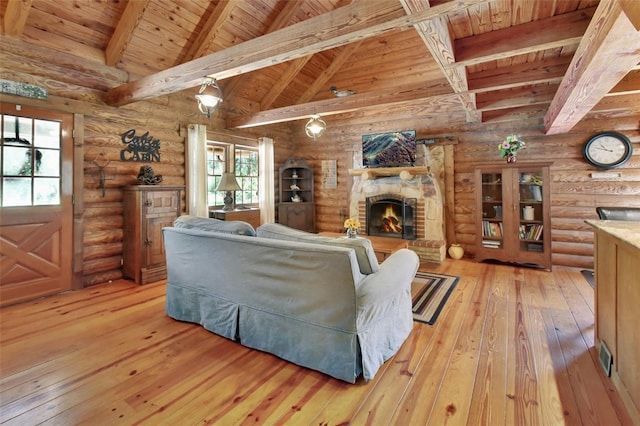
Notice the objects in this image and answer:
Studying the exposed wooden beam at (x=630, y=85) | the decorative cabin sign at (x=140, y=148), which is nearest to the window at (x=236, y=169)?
the decorative cabin sign at (x=140, y=148)

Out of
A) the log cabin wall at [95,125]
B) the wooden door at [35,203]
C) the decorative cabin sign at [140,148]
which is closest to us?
the wooden door at [35,203]

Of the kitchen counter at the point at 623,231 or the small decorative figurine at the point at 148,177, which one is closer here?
the kitchen counter at the point at 623,231

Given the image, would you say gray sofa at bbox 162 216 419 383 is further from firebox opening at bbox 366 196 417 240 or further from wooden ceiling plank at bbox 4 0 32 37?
firebox opening at bbox 366 196 417 240

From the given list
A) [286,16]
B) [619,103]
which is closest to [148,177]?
[286,16]

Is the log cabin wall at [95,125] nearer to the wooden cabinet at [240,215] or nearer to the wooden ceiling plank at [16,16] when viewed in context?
the wooden ceiling plank at [16,16]

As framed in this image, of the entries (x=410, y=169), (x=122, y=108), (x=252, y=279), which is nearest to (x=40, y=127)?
(x=122, y=108)

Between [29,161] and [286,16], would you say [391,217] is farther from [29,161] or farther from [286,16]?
[29,161]

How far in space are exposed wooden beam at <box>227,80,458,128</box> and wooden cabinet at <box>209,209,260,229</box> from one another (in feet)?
5.01

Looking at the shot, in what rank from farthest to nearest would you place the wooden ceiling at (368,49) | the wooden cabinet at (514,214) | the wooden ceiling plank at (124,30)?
the wooden cabinet at (514,214), the wooden ceiling plank at (124,30), the wooden ceiling at (368,49)

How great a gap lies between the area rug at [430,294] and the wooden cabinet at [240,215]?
119 inches

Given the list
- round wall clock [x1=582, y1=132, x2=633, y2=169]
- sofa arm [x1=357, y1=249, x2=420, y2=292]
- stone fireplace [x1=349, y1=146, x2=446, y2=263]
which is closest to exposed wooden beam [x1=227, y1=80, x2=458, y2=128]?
stone fireplace [x1=349, y1=146, x2=446, y2=263]

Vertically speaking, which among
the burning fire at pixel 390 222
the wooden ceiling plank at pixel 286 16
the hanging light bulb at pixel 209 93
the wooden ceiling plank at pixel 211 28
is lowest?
the burning fire at pixel 390 222

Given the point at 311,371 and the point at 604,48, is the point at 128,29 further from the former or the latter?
the point at 604,48

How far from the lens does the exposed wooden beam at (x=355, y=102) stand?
3.73m
